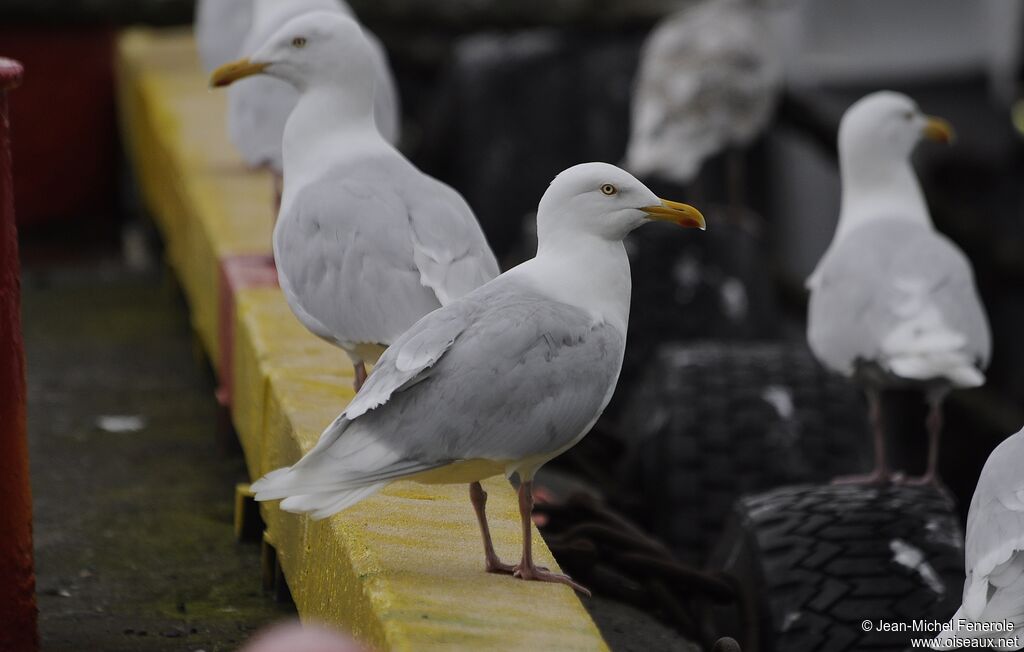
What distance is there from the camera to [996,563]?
3.17m

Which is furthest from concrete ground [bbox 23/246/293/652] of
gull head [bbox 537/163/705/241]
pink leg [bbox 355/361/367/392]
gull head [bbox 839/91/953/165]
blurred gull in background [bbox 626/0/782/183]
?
blurred gull in background [bbox 626/0/782/183]

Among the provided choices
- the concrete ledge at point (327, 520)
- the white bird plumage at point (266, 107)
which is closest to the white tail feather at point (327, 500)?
the concrete ledge at point (327, 520)

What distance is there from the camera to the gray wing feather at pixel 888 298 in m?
4.54

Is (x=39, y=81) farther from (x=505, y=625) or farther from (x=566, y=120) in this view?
(x=505, y=625)

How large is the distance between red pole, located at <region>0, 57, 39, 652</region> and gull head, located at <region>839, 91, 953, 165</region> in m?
2.78

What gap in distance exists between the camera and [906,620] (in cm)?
402

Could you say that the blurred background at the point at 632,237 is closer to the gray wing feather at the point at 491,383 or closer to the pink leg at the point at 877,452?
the pink leg at the point at 877,452

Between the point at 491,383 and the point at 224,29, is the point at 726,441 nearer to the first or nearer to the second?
the point at 491,383

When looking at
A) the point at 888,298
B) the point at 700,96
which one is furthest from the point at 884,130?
the point at 700,96

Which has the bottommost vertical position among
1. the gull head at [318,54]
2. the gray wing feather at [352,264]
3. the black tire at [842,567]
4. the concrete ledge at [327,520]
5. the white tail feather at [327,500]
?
the black tire at [842,567]

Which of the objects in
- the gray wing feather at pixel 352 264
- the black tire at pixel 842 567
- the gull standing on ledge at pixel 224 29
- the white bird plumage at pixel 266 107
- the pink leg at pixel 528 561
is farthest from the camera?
the gull standing on ledge at pixel 224 29

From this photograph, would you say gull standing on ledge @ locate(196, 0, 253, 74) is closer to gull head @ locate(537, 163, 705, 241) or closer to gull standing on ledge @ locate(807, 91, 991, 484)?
gull standing on ledge @ locate(807, 91, 991, 484)

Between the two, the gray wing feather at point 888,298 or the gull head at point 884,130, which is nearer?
Result: the gray wing feather at point 888,298

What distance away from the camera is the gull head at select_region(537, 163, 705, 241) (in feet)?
10.6
